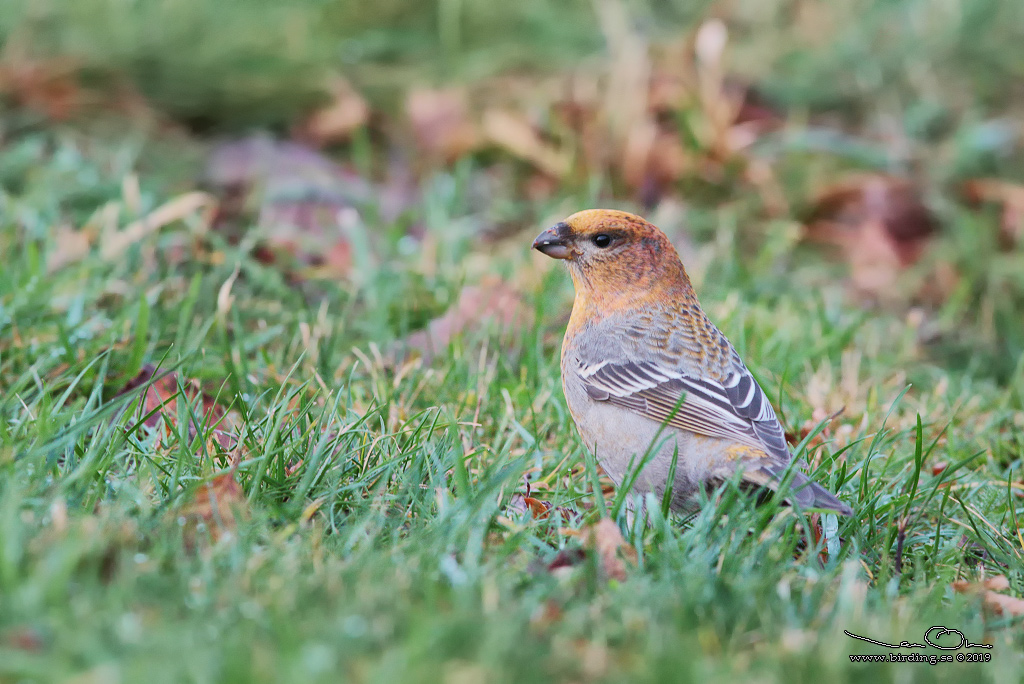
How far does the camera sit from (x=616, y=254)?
4391 millimetres

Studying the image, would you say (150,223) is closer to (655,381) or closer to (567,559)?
(655,381)

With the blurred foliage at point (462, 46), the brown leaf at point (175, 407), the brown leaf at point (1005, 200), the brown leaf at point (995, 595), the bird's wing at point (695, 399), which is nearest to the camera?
the brown leaf at point (995, 595)

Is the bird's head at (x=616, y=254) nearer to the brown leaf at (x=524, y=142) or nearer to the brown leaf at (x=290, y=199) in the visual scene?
the brown leaf at (x=290, y=199)

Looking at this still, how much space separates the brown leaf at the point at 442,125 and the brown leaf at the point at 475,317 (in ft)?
7.38

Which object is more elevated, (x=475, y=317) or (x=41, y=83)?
(x=41, y=83)

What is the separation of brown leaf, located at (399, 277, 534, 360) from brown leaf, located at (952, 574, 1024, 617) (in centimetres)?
221

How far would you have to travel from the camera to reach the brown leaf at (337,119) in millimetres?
7359

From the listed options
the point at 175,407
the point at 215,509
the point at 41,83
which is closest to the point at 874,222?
the point at 175,407

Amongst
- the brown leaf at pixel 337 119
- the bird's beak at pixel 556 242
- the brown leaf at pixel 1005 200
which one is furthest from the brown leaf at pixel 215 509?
the brown leaf at pixel 1005 200

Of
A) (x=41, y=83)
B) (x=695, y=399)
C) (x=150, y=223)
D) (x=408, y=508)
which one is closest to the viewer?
(x=408, y=508)

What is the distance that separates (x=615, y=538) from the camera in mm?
2988

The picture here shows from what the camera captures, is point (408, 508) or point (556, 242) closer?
point (408, 508)

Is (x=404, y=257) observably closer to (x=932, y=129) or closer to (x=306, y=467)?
(x=306, y=467)

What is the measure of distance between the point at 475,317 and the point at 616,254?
875 millimetres
